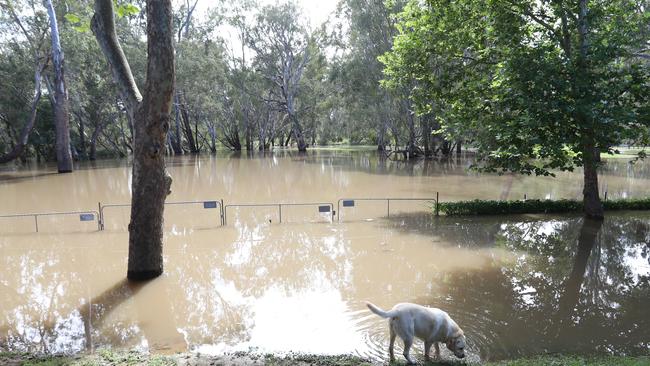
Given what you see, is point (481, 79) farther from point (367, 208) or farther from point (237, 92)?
point (237, 92)

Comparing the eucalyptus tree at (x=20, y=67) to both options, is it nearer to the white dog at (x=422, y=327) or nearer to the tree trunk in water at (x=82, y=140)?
the tree trunk in water at (x=82, y=140)

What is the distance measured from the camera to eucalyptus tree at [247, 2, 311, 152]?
51.7 m

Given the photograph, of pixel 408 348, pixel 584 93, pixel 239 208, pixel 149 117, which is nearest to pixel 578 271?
pixel 584 93

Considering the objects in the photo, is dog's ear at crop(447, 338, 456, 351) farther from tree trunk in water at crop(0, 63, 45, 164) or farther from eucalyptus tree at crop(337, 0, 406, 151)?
tree trunk in water at crop(0, 63, 45, 164)

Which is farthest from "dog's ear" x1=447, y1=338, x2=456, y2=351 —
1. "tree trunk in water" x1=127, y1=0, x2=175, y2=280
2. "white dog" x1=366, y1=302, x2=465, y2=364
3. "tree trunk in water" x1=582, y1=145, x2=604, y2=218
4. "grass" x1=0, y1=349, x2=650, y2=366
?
"tree trunk in water" x1=582, y1=145, x2=604, y2=218

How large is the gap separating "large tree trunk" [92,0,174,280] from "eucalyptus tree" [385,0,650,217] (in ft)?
29.2

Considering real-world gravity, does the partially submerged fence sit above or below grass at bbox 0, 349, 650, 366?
above

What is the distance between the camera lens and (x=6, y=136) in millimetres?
46375

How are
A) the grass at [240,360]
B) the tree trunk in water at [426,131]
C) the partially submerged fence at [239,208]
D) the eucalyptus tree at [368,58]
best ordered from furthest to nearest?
1. the tree trunk in water at [426,131]
2. the eucalyptus tree at [368,58]
3. the partially submerged fence at [239,208]
4. the grass at [240,360]

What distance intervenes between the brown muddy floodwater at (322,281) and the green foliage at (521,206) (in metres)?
0.63

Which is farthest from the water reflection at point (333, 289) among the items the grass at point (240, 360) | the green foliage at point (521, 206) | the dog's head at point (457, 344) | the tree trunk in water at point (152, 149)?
the green foliage at point (521, 206)

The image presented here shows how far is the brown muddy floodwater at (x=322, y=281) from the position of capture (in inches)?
273

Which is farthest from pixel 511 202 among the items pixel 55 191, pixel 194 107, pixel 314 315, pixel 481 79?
pixel 194 107

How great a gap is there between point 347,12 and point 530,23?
104 ft
